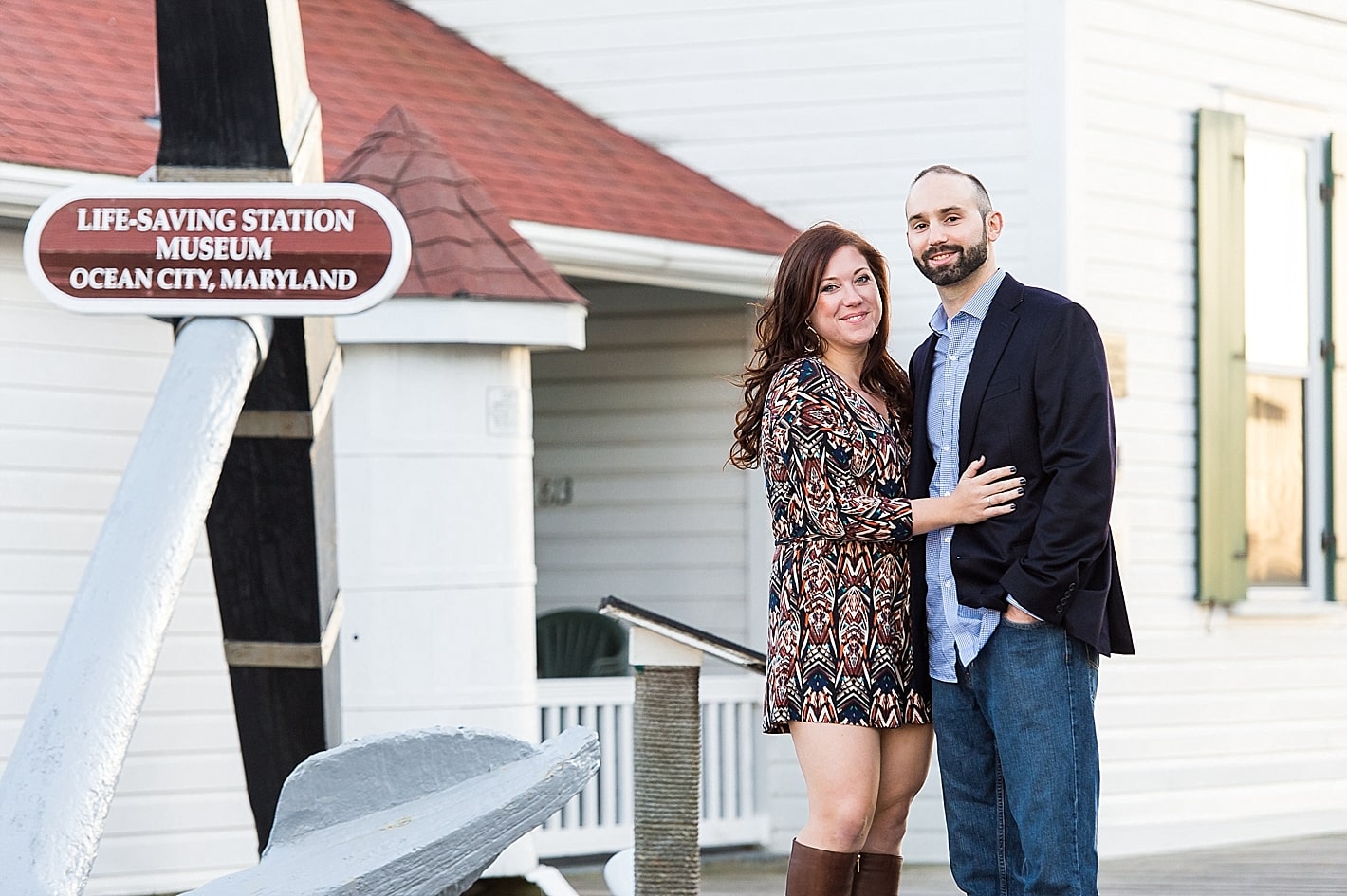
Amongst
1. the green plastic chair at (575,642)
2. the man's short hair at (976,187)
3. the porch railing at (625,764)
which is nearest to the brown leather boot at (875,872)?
the man's short hair at (976,187)

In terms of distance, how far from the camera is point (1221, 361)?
24.8ft

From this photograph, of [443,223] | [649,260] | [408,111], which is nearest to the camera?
[443,223]

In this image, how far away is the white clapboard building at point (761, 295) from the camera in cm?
611

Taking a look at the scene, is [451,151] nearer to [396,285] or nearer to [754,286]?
[754,286]

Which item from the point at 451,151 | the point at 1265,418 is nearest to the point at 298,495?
the point at 451,151

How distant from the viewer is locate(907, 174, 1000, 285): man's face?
302 centimetres

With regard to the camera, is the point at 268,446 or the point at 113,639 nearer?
the point at 113,639

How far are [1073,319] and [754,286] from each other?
445 cm

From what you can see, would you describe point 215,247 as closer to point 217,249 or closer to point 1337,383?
point 217,249

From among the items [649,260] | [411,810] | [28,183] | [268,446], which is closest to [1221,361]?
[649,260]

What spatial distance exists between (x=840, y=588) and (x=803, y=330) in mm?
513

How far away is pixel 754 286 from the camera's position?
7348 mm

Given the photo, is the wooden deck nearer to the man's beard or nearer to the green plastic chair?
the green plastic chair

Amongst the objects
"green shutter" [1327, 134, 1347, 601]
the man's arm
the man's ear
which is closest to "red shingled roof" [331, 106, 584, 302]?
the man's ear
